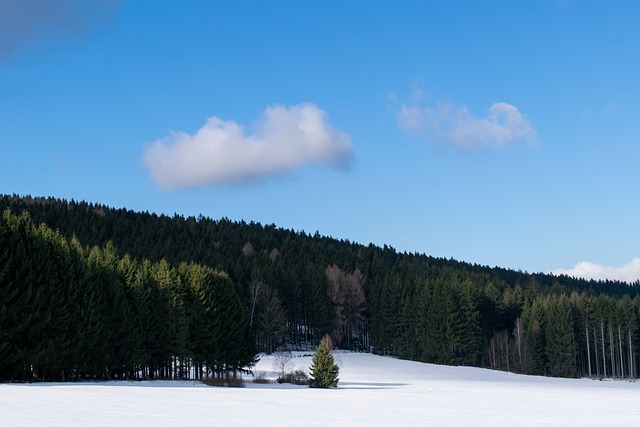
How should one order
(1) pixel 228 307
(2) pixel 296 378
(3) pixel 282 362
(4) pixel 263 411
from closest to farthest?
(4) pixel 263 411
(2) pixel 296 378
(3) pixel 282 362
(1) pixel 228 307

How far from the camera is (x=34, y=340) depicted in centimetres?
4394

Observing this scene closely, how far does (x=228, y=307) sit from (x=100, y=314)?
20.1 m

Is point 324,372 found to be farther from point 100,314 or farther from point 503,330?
point 503,330

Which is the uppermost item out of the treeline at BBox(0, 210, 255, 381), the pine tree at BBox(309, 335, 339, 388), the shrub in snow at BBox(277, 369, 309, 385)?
the treeline at BBox(0, 210, 255, 381)

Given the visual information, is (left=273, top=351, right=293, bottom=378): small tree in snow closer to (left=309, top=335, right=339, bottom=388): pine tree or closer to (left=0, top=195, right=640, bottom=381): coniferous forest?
(left=0, top=195, right=640, bottom=381): coniferous forest

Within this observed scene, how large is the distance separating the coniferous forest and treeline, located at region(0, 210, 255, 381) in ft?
0.42

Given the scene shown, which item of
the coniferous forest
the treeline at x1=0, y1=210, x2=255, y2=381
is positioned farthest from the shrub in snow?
the coniferous forest

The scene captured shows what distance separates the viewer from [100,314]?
53531 millimetres

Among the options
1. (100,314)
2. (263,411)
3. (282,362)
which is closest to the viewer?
(263,411)

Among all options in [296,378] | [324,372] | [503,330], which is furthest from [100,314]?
[503,330]

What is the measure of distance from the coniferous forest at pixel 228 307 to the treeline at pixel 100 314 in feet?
0.42

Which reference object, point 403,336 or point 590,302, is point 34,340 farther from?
point 590,302

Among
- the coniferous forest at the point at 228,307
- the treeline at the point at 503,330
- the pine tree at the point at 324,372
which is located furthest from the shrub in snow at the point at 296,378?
the treeline at the point at 503,330

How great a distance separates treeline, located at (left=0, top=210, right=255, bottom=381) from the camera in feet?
142
